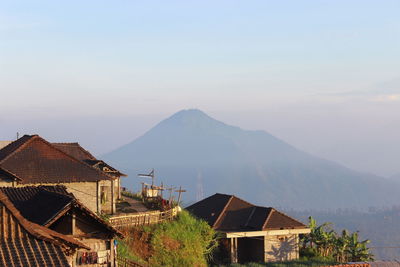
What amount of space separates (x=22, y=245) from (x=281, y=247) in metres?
30.3

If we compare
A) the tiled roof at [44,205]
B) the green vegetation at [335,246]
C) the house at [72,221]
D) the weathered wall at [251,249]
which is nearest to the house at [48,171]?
the tiled roof at [44,205]

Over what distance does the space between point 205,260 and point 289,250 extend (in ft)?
28.4

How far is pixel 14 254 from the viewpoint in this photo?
14.7 metres

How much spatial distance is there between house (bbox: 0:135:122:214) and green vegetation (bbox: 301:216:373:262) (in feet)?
58.7

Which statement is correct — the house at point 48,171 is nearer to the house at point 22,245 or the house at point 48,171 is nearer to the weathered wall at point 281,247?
the weathered wall at point 281,247

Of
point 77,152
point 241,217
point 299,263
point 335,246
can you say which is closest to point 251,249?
point 241,217

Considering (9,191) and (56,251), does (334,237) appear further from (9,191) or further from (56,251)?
(56,251)

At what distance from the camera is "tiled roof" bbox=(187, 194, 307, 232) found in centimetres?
4247

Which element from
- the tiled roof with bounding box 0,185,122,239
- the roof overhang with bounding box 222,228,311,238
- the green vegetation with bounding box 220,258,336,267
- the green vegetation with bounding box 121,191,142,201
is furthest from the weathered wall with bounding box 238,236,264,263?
the tiled roof with bounding box 0,185,122,239

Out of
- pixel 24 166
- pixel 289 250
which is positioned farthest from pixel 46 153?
pixel 289 250

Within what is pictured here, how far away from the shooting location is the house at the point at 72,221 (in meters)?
21.3

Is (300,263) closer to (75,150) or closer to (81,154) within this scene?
(81,154)

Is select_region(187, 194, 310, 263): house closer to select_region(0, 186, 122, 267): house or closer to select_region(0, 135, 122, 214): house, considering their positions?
select_region(0, 135, 122, 214): house

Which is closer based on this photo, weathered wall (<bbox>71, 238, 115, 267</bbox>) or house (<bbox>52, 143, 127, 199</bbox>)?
weathered wall (<bbox>71, 238, 115, 267</bbox>)
